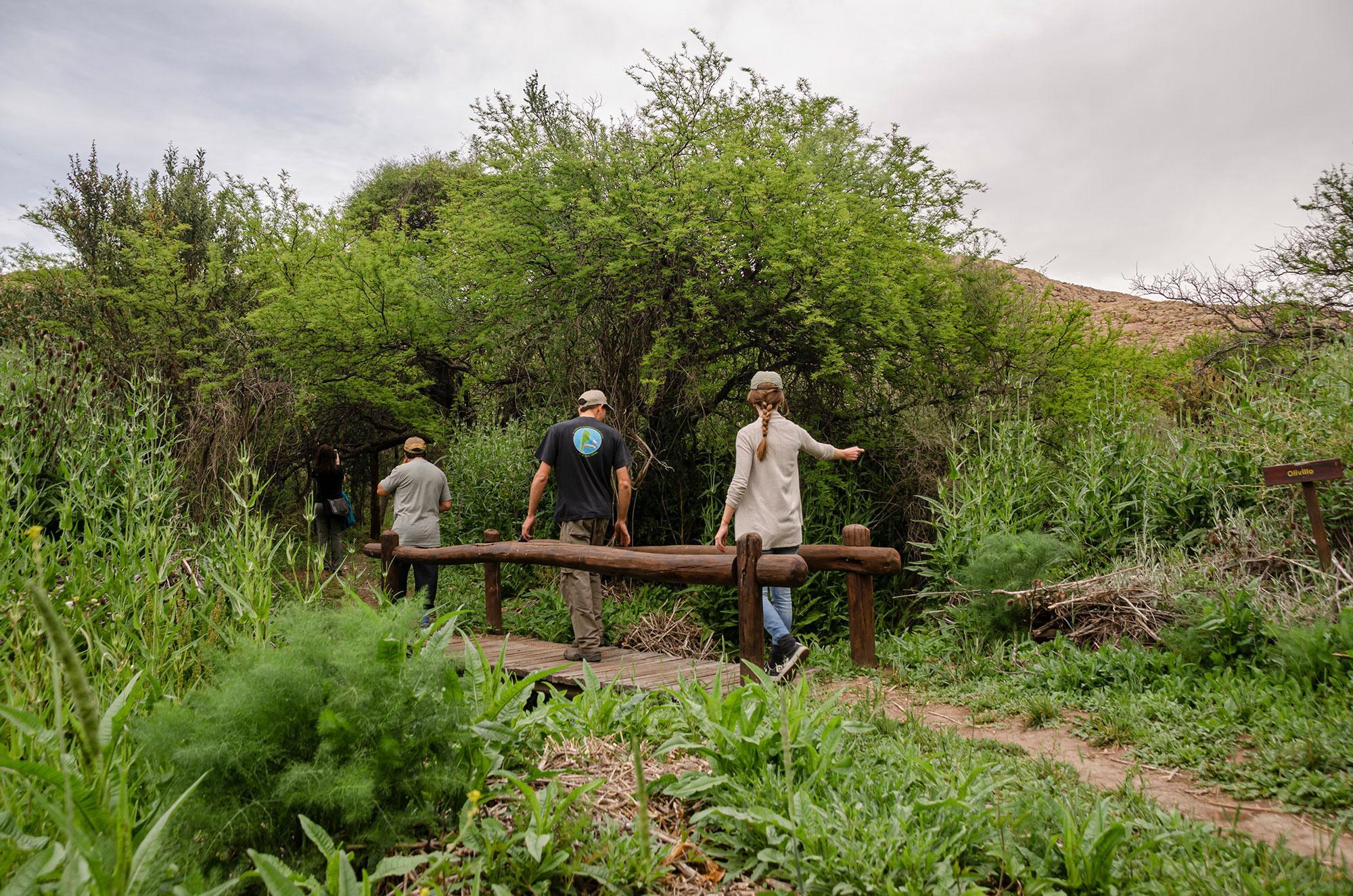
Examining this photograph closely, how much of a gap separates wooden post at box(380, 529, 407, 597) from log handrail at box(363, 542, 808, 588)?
0.05 m

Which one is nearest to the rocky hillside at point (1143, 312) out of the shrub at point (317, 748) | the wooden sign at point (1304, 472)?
the wooden sign at point (1304, 472)

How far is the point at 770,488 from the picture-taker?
5629mm

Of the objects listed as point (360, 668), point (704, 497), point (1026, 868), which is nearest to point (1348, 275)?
point (704, 497)

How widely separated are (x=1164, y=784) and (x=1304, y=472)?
250 centimetres

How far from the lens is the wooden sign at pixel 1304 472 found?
15.3 ft

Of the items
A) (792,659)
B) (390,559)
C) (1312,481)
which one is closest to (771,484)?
(792,659)

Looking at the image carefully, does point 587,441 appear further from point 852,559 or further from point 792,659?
point 792,659

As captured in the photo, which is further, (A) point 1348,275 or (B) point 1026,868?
(A) point 1348,275

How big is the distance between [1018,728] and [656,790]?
2626mm

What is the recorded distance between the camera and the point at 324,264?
1303 cm

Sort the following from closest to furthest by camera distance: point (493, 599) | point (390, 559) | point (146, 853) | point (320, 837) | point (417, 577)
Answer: point (146, 853) < point (320, 837) < point (390, 559) < point (417, 577) < point (493, 599)

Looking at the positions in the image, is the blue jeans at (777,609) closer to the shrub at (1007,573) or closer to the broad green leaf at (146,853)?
the shrub at (1007,573)

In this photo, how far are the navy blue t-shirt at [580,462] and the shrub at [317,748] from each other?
4304mm

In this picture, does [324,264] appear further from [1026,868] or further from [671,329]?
[1026,868]
